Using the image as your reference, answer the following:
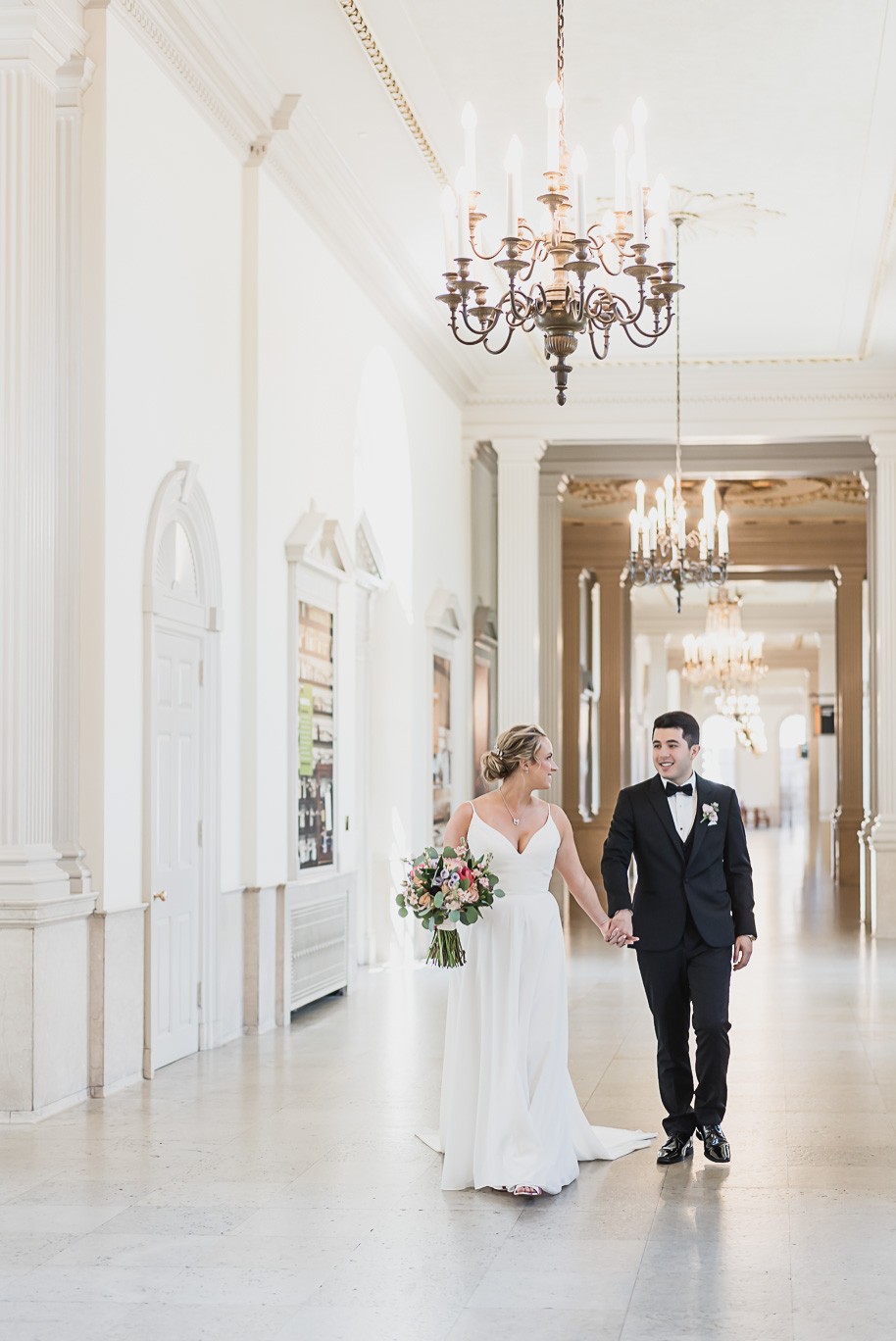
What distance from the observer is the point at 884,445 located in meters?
15.2

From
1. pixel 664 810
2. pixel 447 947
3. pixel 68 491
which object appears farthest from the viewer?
pixel 68 491

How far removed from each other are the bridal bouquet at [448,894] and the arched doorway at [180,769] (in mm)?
2256

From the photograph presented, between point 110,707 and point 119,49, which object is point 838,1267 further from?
point 119,49

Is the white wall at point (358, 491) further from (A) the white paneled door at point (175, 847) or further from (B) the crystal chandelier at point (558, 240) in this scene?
(B) the crystal chandelier at point (558, 240)

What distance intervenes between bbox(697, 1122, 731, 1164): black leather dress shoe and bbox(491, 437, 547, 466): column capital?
10.5 m

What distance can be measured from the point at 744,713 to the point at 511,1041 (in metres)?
25.2

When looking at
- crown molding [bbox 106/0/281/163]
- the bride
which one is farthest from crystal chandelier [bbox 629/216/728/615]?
the bride

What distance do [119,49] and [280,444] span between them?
268 cm

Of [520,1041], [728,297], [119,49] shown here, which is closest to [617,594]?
[728,297]

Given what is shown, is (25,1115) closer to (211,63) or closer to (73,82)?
(73,82)

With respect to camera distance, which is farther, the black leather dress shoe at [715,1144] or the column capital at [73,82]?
the column capital at [73,82]

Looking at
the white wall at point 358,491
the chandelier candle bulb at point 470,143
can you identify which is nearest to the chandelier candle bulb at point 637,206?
the chandelier candle bulb at point 470,143

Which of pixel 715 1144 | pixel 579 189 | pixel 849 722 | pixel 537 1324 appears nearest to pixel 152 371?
pixel 579 189

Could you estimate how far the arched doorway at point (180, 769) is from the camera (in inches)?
292
